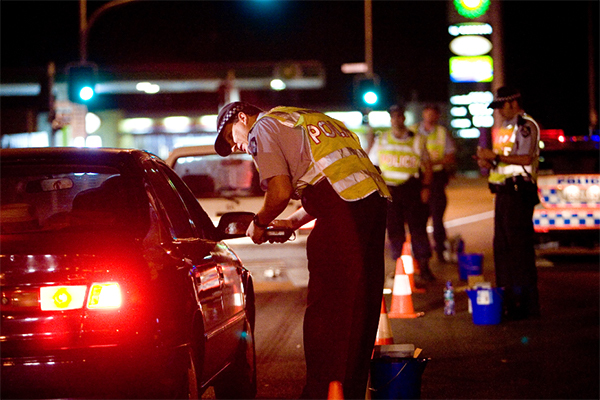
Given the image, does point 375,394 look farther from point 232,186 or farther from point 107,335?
point 232,186

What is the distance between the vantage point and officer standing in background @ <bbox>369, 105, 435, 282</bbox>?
1019 cm

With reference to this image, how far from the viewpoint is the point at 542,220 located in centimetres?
1177

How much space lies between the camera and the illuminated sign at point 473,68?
13.5 meters

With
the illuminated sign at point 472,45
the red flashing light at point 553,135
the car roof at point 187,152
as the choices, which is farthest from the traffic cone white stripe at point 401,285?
the illuminated sign at point 472,45

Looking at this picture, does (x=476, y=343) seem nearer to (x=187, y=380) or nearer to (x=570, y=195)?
(x=187, y=380)

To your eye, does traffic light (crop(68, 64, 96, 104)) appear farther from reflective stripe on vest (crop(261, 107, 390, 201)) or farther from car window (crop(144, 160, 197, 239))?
reflective stripe on vest (crop(261, 107, 390, 201))

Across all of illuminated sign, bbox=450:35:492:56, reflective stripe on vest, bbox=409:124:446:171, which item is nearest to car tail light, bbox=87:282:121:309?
reflective stripe on vest, bbox=409:124:446:171

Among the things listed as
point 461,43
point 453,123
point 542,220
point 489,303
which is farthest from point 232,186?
point 453,123

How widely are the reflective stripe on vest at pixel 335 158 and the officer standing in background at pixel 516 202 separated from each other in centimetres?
405

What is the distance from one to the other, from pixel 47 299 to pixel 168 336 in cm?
49

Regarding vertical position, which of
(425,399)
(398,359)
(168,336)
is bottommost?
(425,399)

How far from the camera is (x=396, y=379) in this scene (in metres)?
4.27

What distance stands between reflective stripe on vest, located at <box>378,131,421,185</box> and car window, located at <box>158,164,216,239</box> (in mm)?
5473

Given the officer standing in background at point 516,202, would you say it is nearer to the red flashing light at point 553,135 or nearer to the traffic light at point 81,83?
the red flashing light at point 553,135
